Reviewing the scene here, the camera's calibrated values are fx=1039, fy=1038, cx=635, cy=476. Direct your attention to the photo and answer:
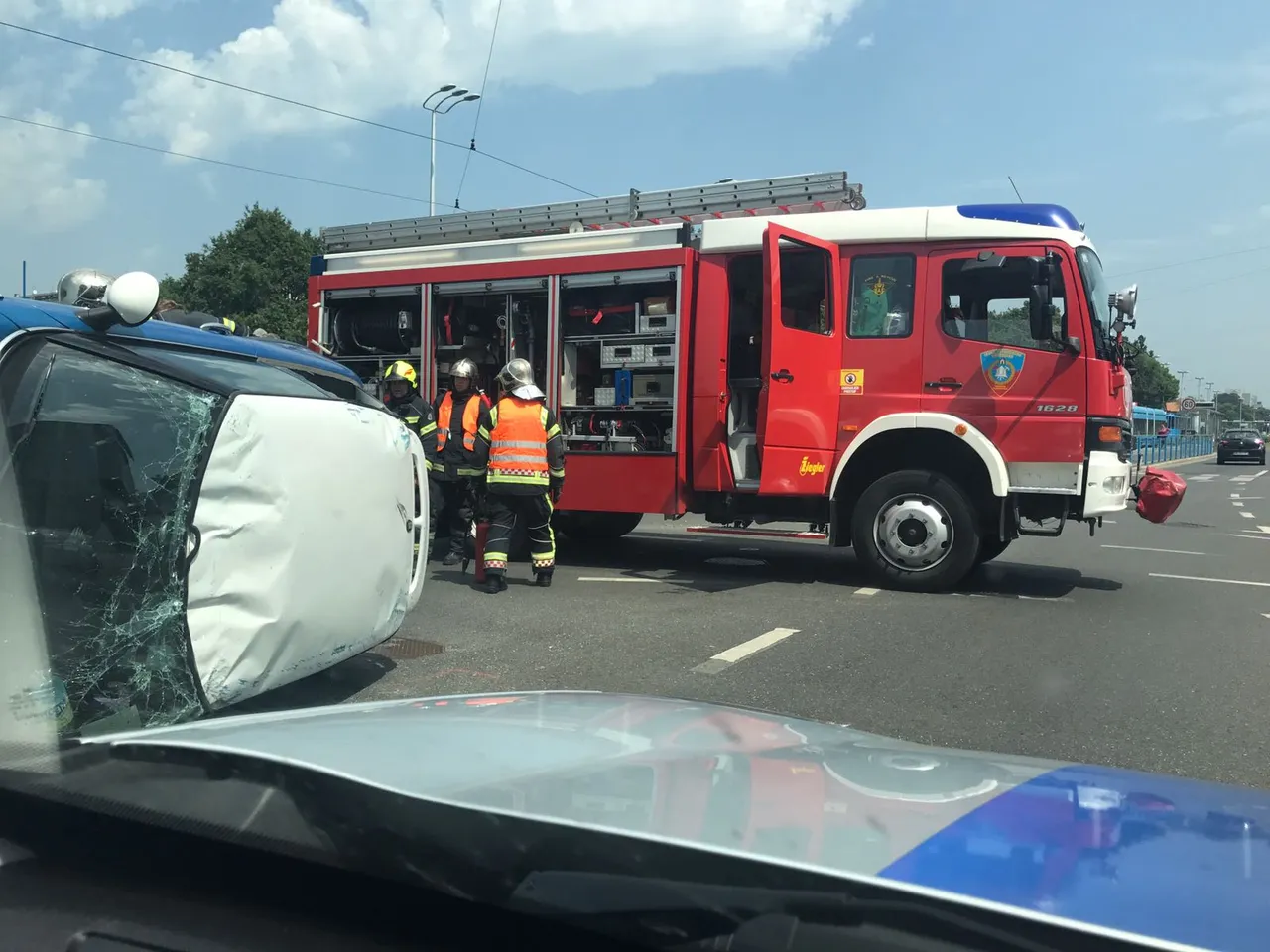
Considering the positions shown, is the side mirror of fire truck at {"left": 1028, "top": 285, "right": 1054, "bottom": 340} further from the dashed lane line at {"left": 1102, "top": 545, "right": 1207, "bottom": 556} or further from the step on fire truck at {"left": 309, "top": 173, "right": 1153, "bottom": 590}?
the dashed lane line at {"left": 1102, "top": 545, "right": 1207, "bottom": 556}

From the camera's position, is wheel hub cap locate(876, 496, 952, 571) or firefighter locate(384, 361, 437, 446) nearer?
wheel hub cap locate(876, 496, 952, 571)

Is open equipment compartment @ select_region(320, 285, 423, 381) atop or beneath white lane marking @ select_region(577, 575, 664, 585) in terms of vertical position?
atop

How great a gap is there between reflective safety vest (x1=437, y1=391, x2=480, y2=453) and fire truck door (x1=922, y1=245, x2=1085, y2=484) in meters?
3.60

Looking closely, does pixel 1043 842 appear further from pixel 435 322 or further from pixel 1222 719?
pixel 435 322

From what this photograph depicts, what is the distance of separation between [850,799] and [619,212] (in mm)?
8385

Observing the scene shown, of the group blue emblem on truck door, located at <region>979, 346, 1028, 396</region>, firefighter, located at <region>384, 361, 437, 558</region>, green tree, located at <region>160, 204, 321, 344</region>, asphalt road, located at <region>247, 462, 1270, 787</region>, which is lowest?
asphalt road, located at <region>247, 462, 1270, 787</region>

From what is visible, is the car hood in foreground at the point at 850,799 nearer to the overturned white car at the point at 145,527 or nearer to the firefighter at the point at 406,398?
the overturned white car at the point at 145,527

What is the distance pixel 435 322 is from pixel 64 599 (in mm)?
6973

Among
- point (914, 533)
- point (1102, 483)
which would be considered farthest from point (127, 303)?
point (1102, 483)

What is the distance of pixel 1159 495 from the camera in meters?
8.31

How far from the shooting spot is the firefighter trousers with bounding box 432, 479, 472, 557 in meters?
9.12

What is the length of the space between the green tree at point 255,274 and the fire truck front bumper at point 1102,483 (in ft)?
178

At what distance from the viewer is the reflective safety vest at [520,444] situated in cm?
766

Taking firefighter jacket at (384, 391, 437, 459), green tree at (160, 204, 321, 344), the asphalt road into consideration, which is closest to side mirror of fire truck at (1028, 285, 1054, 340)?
the asphalt road
